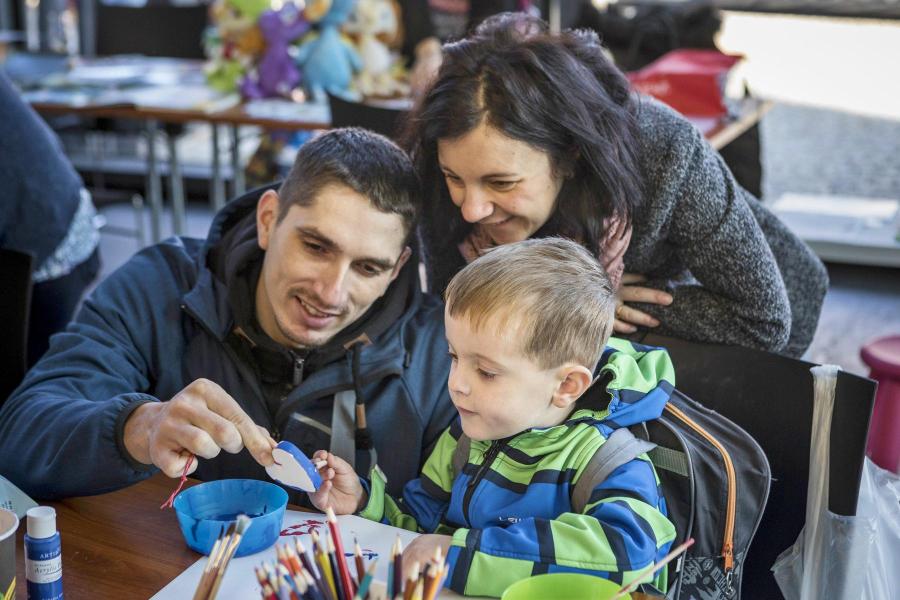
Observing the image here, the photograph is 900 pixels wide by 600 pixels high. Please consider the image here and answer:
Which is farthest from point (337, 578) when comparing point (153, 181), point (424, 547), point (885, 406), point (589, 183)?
point (153, 181)

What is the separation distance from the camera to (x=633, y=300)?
6.29ft

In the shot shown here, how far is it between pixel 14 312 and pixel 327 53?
274 centimetres

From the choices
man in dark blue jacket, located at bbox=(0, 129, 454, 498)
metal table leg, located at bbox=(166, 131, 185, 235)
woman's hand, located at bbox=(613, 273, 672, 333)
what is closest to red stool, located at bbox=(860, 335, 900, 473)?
woman's hand, located at bbox=(613, 273, 672, 333)

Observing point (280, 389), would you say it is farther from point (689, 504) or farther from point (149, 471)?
point (689, 504)

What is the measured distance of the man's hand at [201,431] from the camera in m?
1.26

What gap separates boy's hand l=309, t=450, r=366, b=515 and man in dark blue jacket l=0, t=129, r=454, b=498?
20 cm

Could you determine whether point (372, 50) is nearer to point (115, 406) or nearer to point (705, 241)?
point (705, 241)

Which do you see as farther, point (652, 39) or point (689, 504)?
point (652, 39)

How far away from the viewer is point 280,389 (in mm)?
1717

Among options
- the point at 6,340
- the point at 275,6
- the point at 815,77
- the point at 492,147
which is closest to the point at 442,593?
the point at 492,147

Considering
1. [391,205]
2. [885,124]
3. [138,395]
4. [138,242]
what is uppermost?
[391,205]

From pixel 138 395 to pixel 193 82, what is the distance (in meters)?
3.70

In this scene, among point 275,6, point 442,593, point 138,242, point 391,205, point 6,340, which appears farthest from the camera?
point 138,242

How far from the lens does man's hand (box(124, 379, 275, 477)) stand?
4.12ft
